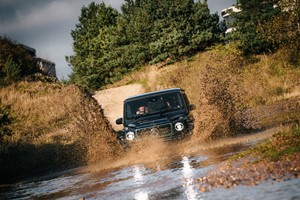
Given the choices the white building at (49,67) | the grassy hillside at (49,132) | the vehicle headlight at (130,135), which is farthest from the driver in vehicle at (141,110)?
the white building at (49,67)

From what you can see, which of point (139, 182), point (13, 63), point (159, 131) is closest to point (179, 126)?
point (159, 131)

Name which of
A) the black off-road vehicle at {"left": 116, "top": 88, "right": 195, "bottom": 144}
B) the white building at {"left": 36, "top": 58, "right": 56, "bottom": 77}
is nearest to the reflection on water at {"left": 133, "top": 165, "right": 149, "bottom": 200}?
the black off-road vehicle at {"left": 116, "top": 88, "right": 195, "bottom": 144}

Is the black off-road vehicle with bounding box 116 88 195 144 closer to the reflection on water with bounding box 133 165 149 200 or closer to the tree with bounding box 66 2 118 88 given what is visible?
the reflection on water with bounding box 133 165 149 200

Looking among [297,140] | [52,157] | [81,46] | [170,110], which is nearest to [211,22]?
[81,46]

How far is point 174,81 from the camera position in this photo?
3609 cm

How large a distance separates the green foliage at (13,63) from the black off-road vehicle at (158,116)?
2754 centimetres

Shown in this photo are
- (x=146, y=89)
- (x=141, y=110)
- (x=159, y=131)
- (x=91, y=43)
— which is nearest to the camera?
(x=159, y=131)

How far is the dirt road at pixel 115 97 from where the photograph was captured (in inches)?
1372

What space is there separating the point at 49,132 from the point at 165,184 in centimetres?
2058

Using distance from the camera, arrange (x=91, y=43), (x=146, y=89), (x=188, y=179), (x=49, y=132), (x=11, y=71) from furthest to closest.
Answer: (x=91, y=43)
(x=11, y=71)
(x=146, y=89)
(x=49, y=132)
(x=188, y=179)

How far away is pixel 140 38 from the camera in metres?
46.2

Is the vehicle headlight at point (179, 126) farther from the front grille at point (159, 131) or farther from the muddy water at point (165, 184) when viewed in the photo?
the muddy water at point (165, 184)

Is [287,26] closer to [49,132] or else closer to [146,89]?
[146,89]

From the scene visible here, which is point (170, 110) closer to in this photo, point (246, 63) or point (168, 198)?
point (168, 198)
